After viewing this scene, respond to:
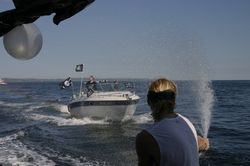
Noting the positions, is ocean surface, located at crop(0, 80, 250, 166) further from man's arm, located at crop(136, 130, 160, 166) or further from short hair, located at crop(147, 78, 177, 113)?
man's arm, located at crop(136, 130, 160, 166)

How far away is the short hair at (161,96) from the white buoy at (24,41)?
129 centimetres

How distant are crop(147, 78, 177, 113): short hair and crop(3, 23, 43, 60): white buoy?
1.29 m

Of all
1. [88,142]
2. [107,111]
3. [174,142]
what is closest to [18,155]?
[88,142]

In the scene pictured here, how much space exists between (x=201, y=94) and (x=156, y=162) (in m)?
27.3

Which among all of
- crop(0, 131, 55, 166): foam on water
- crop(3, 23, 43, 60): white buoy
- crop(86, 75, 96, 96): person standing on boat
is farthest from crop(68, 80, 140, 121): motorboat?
crop(3, 23, 43, 60): white buoy

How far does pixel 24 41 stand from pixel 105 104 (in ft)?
62.2

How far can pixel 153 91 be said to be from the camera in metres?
2.96

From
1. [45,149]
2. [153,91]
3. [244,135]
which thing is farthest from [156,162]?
[244,135]

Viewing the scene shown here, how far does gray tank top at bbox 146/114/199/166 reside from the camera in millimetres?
2764

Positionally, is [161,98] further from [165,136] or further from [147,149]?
[147,149]

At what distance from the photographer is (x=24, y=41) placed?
12.1ft

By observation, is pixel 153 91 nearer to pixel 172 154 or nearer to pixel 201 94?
pixel 172 154

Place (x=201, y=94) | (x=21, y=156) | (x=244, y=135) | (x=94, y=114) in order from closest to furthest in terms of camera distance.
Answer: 1. (x=21, y=156)
2. (x=244, y=135)
3. (x=94, y=114)
4. (x=201, y=94)

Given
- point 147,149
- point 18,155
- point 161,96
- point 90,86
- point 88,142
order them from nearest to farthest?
point 147,149 → point 161,96 → point 18,155 → point 88,142 → point 90,86
